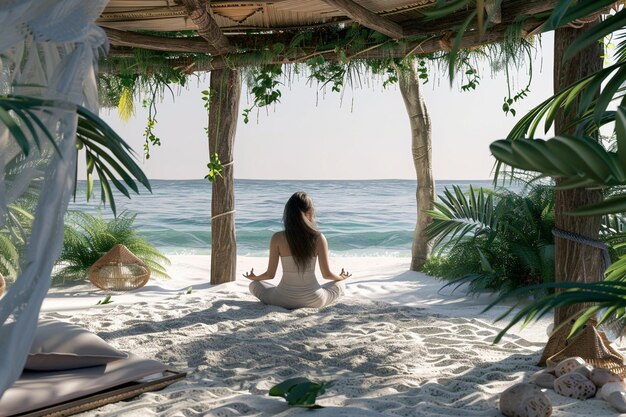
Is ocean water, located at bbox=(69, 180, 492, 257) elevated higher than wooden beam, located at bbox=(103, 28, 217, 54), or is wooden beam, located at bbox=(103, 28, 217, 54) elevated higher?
wooden beam, located at bbox=(103, 28, 217, 54)

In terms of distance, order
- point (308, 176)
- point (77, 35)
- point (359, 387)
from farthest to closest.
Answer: point (308, 176), point (359, 387), point (77, 35)

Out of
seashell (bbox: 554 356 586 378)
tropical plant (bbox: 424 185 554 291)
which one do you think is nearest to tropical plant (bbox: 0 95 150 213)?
seashell (bbox: 554 356 586 378)

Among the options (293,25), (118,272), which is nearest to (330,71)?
(293,25)

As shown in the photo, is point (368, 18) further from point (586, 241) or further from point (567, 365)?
point (567, 365)

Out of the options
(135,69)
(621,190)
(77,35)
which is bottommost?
(621,190)

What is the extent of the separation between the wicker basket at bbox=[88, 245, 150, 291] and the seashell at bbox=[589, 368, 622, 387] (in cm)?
442

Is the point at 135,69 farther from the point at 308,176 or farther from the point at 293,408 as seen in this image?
the point at 308,176

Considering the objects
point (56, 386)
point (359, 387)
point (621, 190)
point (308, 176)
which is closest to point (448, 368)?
point (359, 387)

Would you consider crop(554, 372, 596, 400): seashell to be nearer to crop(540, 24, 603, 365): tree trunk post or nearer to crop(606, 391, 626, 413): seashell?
crop(606, 391, 626, 413): seashell

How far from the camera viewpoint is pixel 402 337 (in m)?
4.93

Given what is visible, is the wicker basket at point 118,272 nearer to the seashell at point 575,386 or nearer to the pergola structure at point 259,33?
the pergola structure at point 259,33

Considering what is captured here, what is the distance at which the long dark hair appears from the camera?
19.0ft

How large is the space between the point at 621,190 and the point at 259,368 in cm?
324

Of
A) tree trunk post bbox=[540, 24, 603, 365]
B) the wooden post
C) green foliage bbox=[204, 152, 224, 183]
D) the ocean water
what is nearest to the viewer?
tree trunk post bbox=[540, 24, 603, 365]
